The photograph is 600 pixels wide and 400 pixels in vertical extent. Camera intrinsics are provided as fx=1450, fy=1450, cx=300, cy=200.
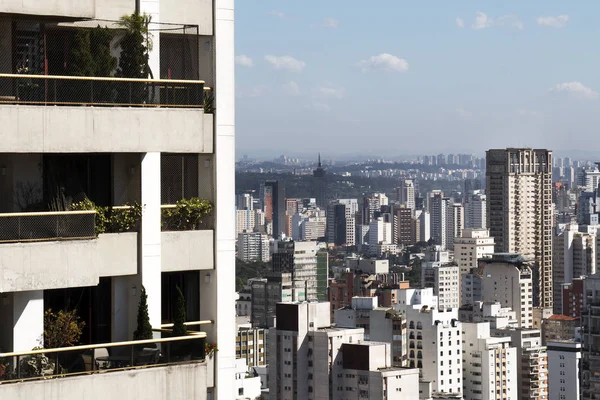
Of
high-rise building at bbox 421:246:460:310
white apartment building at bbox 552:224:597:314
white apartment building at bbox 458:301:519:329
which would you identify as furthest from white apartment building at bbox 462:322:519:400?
white apartment building at bbox 552:224:597:314

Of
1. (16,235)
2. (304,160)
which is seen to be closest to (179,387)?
(16,235)

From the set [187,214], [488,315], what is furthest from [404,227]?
[187,214]

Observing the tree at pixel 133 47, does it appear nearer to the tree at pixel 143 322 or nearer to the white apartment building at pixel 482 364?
the tree at pixel 143 322

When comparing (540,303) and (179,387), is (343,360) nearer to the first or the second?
(179,387)

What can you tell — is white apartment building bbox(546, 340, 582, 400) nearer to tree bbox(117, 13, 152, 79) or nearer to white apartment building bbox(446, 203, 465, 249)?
tree bbox(117, 13, 152, 79)

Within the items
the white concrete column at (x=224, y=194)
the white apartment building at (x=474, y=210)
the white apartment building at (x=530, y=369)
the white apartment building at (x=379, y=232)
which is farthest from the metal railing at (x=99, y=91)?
the white apartment building at (x=379, y=232)

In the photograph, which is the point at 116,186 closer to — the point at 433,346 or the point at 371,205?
the point at 433,346
